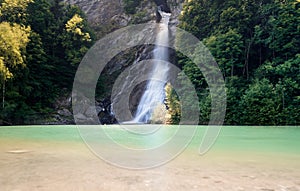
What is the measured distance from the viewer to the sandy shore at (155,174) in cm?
275

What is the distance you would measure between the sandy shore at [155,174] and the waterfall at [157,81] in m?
13.1

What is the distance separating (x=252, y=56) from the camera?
17531mm

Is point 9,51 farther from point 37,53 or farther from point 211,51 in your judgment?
point 211,51

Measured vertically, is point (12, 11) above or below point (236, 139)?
above

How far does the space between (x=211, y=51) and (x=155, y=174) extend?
14282 mm

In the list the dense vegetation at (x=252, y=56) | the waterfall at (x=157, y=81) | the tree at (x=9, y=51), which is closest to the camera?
the dense vegetation at (x=252, y=56)

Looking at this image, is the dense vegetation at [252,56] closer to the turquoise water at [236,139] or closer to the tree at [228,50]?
the tree at [228,50]

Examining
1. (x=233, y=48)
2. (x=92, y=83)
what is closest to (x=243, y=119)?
(x=233, y=48)

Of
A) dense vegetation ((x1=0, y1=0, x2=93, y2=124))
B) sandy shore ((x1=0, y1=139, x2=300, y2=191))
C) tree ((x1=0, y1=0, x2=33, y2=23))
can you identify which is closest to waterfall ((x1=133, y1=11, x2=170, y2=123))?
dense vegetation ((x1=0, y1=0, x2=93, y2=124))

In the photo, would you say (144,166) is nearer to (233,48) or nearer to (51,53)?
(233,48)

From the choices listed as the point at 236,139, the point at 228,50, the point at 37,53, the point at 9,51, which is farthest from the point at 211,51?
the point at 9,51

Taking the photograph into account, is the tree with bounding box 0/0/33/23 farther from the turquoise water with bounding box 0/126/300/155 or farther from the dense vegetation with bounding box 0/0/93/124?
the turquoise water with bounding box 0/126/300/155

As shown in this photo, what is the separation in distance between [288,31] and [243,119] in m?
5.04

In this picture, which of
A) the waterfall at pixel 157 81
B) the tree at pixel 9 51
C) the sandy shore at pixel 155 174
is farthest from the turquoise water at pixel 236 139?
the waterfall at pixel 157 81
